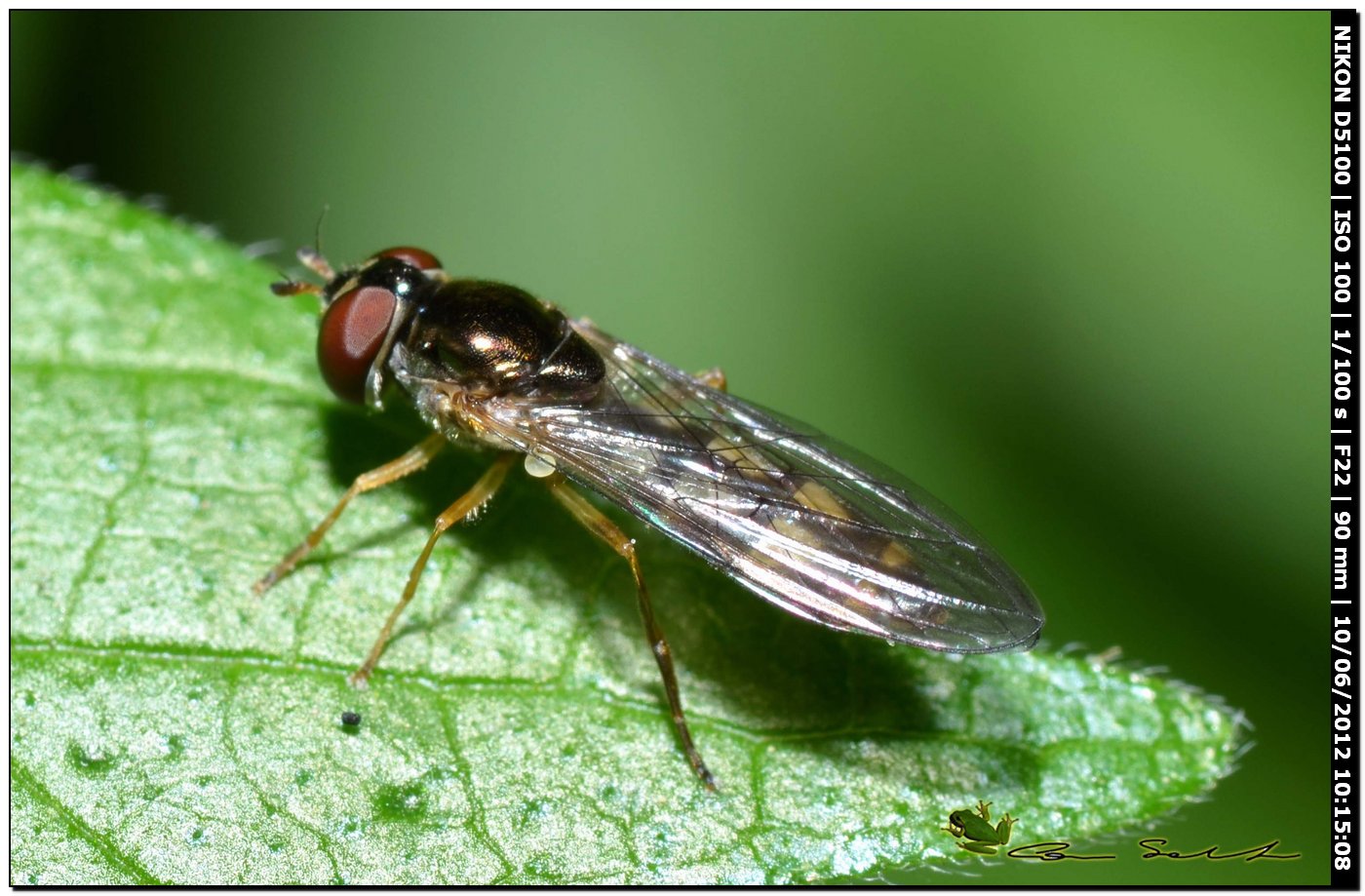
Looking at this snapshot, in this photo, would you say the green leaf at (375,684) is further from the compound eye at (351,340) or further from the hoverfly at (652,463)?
the compound eye at (351,340)

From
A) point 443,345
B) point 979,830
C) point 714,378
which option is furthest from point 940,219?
point 979,830

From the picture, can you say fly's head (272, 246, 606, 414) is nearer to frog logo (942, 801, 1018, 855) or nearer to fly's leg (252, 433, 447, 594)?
fly's leg (252, 433, 447, 594)

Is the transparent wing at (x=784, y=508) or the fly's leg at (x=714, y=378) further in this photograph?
the fly's leg at (x=714, y=378)

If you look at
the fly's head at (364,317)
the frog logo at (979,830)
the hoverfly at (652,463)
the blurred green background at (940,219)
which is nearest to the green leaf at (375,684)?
the frog logo at (979,830)

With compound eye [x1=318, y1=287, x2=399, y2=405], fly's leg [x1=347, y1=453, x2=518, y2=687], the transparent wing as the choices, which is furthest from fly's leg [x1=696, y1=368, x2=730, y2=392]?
compound eye [x1=318, y1=287, x2=399, y2=405]

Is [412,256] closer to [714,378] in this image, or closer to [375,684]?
[714,378]

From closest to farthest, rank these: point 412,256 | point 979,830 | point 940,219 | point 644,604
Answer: point 979,830 < point 644,604 < point 412,256 < point 940,219

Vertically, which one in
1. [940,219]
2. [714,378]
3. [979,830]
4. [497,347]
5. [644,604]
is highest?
[940,219]
